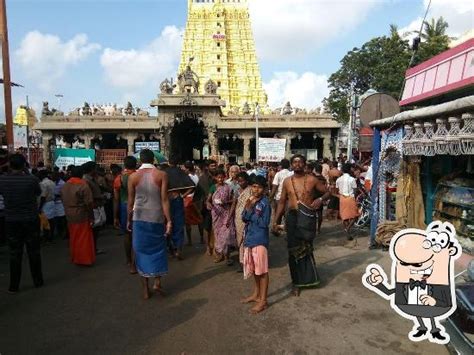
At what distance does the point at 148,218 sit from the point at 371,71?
32.7 meters

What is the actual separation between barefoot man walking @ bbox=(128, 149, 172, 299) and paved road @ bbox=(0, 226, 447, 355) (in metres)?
0.46

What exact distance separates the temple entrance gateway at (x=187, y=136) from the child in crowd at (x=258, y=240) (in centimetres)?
2336

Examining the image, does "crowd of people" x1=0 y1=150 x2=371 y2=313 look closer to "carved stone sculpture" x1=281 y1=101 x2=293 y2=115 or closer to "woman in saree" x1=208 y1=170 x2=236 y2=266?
"woman in saree" x1=208 y1=170 x2=236 y2=266

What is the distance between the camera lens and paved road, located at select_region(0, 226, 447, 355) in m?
3.75

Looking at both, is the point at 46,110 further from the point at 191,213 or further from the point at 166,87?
the point at 191,213

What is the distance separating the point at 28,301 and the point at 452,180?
656 cm

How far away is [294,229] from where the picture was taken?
5.14 meters

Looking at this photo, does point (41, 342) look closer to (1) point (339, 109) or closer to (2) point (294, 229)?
(2) point (294, 229)

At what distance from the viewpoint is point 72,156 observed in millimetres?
13523

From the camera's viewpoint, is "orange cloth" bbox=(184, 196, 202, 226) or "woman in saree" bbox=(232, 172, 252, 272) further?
"orange cloth" bbox=(184, 196, 202, 226)

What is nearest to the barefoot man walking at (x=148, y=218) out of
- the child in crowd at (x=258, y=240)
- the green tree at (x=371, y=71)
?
the child in crowd at (x=258, y=240)

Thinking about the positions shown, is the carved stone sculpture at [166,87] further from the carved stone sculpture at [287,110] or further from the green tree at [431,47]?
the green tree at [431,47]

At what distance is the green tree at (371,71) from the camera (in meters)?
29.9

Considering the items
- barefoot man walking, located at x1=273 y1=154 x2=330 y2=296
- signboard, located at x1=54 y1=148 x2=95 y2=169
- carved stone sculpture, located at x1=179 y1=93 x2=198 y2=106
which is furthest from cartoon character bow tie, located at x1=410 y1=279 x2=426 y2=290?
carved stone sculpture, located at x1=179 y1=93 x2=198 y2=106
